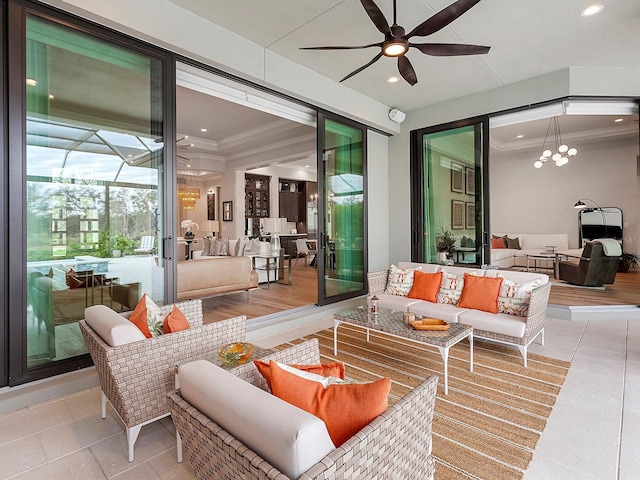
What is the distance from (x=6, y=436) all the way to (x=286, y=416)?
7.28 feet

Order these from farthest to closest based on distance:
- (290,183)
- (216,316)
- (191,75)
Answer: (290,183) → (216,316) → (191,75)

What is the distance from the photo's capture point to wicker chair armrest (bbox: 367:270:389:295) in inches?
164

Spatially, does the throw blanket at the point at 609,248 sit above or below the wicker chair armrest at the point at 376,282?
above

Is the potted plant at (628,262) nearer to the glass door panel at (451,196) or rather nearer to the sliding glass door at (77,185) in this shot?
the glass door panel at (451,196)

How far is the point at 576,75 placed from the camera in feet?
13.9

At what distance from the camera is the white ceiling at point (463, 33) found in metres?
3.05

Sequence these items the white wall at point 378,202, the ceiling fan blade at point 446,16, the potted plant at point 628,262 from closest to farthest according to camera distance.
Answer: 1. the ceiling fan blade at point 446,16
2. the white wall at point 378,202
3. the potted plant at point 628,262

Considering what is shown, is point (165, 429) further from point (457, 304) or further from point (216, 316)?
point (457, 304)

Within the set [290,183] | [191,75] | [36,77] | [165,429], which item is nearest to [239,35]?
[191,75]

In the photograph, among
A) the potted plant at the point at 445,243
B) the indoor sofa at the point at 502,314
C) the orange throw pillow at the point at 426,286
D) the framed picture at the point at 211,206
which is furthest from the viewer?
the framed picture at the point at 211,206

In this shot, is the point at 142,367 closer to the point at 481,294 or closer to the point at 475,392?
the point at 475,392

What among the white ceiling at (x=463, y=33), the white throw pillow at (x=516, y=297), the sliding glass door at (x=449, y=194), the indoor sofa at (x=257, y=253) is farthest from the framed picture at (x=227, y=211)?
the white throw pillow at (x=516, y=297)

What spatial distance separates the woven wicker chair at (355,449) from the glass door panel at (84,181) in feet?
6.91

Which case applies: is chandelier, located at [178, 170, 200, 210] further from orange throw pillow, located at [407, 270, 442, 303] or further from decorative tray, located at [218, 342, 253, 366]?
decorative tray, located at [218, 342, 253, 366]
